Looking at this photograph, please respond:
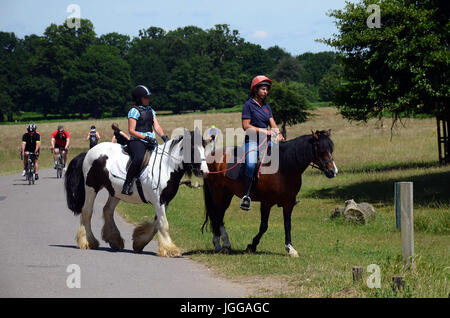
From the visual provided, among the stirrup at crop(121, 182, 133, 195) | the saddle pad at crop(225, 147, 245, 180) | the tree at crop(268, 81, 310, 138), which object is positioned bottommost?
the stirrup at crop(121, 182, 133, 195)

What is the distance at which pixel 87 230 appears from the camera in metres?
11.6

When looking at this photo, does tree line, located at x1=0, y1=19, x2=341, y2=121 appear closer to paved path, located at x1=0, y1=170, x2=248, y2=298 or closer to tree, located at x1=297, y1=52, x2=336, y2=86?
tree, located at x1=297, y1=52, x2=336, y2=86

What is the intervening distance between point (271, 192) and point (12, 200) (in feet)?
38.2

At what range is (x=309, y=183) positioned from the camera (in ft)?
100

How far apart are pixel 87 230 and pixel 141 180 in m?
1.42

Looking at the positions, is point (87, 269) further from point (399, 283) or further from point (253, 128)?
point (399, 283)

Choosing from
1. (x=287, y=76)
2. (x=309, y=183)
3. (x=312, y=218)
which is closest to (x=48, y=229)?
(x=312, y=218)

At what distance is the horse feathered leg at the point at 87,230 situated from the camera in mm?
11398

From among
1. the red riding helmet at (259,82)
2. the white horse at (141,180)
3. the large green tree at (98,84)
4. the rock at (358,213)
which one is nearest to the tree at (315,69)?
the large green tree at (98,84)

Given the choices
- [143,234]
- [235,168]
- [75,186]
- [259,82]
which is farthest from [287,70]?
[143,234]

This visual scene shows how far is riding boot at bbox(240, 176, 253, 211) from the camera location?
35.8ft

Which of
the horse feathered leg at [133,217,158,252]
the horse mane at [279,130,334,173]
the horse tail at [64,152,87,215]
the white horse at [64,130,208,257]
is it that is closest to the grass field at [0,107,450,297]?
the horse feathered leg at [133,217,158,252]
